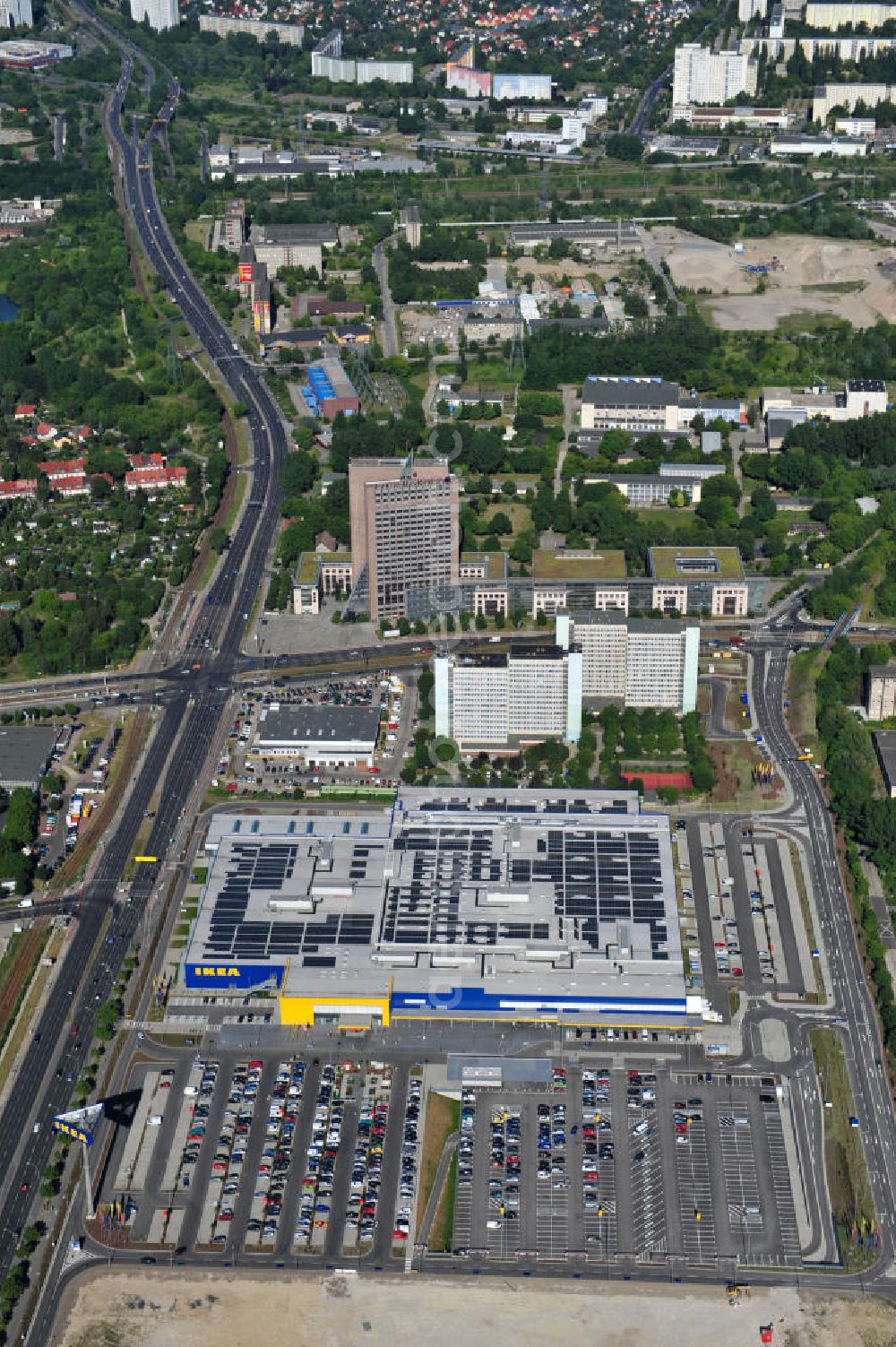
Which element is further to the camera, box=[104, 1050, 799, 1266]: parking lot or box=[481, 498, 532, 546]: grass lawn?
box=[481, 498, 532, 546]: grass lawn

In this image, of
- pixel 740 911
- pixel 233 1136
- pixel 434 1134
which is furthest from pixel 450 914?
pixel 233 1136

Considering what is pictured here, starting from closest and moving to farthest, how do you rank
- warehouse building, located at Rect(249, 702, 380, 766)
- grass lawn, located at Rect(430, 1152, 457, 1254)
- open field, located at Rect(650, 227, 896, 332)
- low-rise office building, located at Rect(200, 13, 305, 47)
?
grass lawn, located at Rect(430, 1152, 457, 1254)
warehouse building, located at Rect(249, 702, 380, 766)
open field, located at Rect(650, 227, 896, 332)
low-rise office building, located at Rect(200, 13, 305, 47)

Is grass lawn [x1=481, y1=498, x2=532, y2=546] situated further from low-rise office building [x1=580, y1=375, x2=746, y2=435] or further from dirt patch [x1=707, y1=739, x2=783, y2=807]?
dirt patch [x1=707, y1=739, x2=783, y2=807]

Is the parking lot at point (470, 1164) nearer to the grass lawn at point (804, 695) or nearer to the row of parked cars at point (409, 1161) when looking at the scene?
the row of parked cars at point (409, 1161)

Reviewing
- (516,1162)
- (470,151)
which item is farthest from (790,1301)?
(470,151)

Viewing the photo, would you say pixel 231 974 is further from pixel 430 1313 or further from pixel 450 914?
pixel 430 1313

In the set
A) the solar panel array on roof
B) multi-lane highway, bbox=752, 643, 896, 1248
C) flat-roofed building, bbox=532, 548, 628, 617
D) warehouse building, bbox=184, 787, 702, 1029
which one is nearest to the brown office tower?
flat-roofed building, bbox=532, 548, 628, 617

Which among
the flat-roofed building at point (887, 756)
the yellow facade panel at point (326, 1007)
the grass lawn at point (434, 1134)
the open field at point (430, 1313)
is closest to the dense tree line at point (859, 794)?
the flat-roofed building at point (887, 756)
